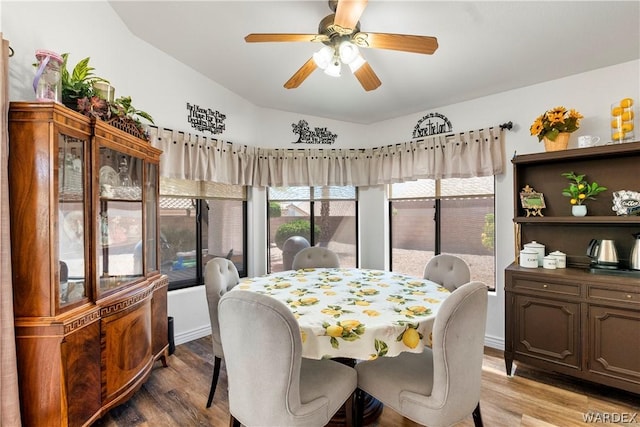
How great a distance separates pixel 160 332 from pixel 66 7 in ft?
7.92

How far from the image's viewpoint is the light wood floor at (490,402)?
1921mm

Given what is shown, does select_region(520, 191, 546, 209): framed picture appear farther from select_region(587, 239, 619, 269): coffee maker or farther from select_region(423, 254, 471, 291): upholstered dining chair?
select_region(423, 254, 471, 291): upholstered dining chair

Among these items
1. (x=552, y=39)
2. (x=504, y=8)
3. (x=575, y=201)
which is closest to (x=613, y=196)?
(x=575, y=201)

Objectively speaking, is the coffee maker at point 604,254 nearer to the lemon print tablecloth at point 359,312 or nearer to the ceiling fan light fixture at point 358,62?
the lemon print tablecloth at point 359,312

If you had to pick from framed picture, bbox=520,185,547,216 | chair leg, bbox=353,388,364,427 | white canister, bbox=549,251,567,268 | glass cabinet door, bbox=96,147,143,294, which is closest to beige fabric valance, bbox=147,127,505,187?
framed picture, bbox=520,185,547,216

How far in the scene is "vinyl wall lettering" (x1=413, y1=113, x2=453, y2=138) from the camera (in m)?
3.48

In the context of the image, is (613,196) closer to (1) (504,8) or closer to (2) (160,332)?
(1) (504,8)

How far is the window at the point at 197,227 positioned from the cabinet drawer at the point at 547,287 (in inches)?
113

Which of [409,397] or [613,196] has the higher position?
[613,196]

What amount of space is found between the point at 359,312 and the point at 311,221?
2.50 meters

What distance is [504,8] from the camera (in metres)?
1.91

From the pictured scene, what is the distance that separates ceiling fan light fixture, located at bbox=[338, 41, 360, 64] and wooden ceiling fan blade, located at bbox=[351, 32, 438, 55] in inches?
2.4

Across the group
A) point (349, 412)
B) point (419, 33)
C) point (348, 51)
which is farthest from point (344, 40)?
point (349, 412)

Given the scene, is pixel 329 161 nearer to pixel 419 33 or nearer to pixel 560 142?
pixel 419 33
